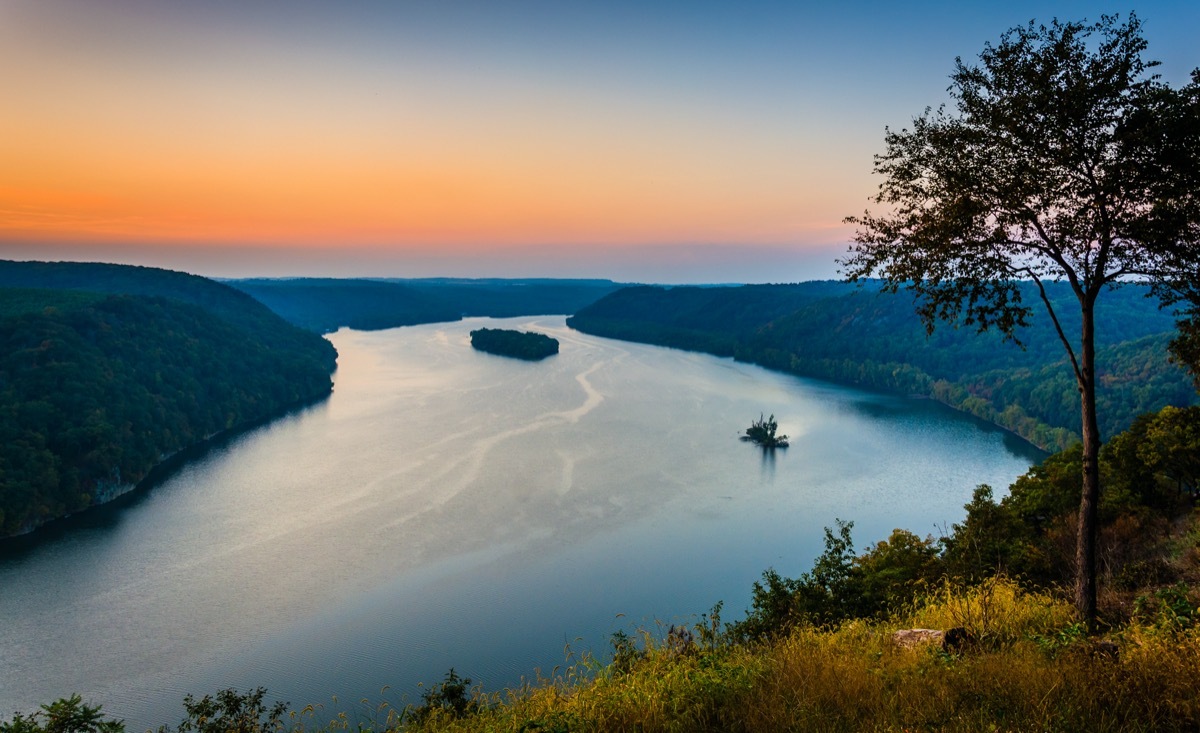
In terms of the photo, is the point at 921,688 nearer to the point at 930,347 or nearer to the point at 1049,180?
the point at 1049,180

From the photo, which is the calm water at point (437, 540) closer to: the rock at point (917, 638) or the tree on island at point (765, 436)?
the tree on island at point (765, 436)

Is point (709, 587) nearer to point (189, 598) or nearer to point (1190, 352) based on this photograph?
point (189, 598)

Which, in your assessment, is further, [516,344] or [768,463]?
[516,344]

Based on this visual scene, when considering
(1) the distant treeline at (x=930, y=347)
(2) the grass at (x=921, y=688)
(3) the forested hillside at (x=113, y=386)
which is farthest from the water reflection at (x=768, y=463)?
(3) the forested hillside at (x=113, y=386)

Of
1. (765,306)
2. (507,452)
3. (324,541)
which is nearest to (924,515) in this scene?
(507,452)

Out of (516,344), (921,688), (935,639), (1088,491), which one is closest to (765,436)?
(1088,491)

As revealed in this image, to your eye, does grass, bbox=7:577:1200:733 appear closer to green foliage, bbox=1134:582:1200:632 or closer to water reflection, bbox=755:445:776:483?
green foliage, bbox=1134:582:1200:632
